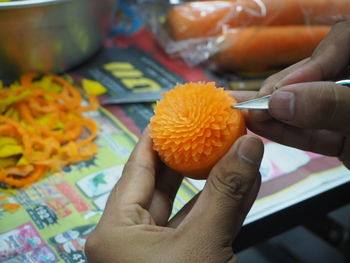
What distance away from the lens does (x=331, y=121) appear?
0.53 meters

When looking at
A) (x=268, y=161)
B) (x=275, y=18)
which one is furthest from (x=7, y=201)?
(x=275, y=18)

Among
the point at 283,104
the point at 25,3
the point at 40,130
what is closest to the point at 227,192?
the point at 283,104

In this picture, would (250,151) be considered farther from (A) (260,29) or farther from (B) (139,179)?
(A) (260,29)

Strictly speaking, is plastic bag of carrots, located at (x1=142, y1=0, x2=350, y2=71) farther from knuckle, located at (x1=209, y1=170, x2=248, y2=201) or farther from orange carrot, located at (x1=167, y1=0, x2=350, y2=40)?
knuckle, located at (x1=209, y1=170, x2=248, y2=201)

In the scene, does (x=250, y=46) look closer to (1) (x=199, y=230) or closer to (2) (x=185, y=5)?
(2) (x=185, y=5)

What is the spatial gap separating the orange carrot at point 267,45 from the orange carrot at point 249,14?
31mm

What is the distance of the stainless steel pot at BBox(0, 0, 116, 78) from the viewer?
91 cm

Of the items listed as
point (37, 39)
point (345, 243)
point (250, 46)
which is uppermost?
point (37, 39)

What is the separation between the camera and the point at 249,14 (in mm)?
1161

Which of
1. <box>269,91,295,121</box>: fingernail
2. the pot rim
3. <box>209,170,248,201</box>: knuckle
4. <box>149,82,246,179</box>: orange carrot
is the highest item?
the pot rim

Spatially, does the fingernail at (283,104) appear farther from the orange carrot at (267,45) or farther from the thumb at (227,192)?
the orange carrot at (267,45)

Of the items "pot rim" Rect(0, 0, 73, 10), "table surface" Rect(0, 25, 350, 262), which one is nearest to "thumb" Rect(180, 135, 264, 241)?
"table surface" Rect(0, 25, 350, 262)

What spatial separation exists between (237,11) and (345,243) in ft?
2.38

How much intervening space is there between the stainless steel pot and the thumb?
2.04 feet
